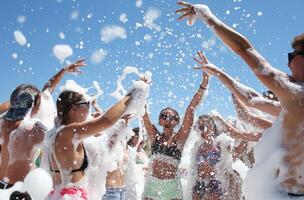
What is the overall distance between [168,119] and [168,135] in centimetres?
26

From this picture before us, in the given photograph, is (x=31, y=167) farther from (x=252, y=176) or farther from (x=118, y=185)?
(x=252, y=176)

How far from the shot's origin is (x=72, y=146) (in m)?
4.20

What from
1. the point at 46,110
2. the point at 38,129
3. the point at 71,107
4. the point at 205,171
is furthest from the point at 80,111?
the point at 205,171

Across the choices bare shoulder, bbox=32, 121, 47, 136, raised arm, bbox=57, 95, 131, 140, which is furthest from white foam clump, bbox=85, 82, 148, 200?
bare shoulder, bbox=32, 121, 47, 136

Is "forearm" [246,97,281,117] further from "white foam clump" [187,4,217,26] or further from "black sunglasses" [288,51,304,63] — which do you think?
"white foam clump" [187,4,217,26]

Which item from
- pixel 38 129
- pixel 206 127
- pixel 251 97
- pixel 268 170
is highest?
pixel 206 127

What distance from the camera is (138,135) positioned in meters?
9.39

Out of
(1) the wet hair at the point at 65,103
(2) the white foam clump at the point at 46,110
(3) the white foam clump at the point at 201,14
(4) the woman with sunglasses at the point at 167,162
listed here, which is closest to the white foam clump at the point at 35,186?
(1) the wet hair at the point at 65,103

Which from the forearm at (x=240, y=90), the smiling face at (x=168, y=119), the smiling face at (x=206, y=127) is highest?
the smiling face at (x=206, y=127)

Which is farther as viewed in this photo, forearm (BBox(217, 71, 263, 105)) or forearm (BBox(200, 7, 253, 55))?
forearm (BBox(217, 71, 263, 105))

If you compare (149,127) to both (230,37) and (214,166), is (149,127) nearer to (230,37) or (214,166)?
(214,166)

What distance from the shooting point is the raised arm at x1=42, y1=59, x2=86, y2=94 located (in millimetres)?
6914

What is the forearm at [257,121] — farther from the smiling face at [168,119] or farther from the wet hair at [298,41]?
the smiling face at [168,119]

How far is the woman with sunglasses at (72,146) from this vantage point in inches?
165
